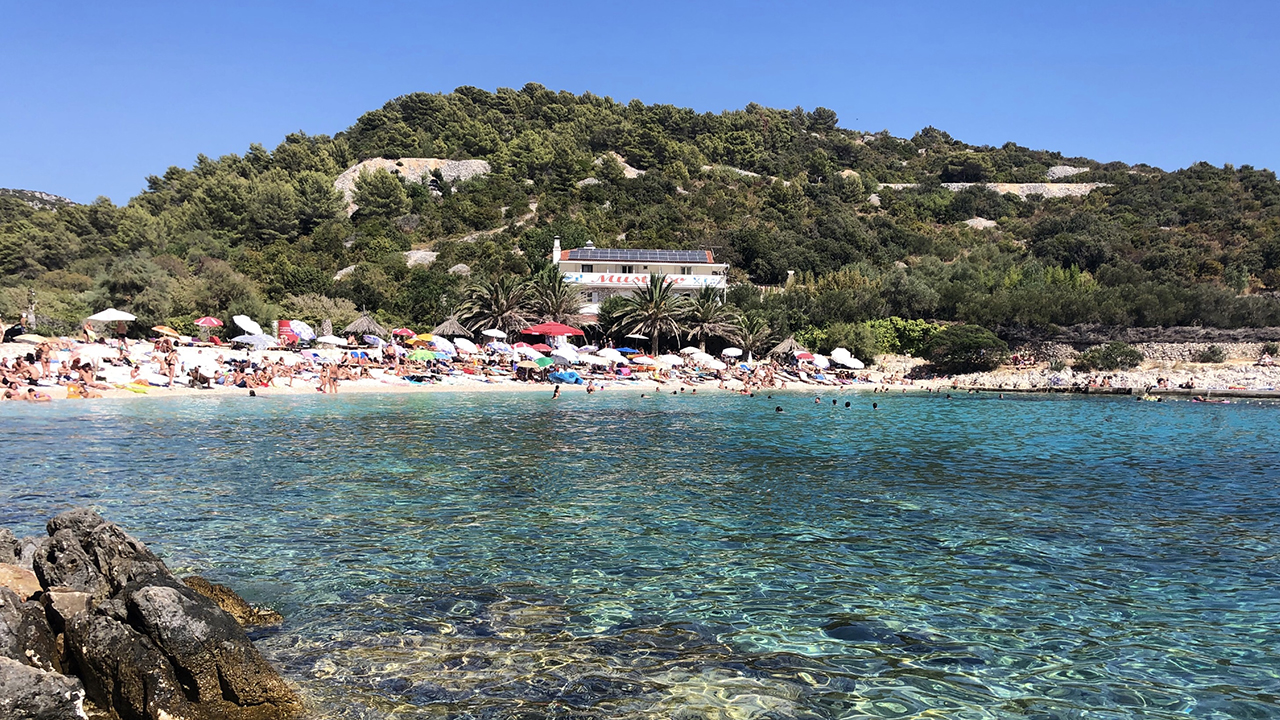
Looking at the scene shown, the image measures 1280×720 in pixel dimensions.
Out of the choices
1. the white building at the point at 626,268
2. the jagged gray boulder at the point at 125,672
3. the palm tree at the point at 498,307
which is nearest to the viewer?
the jagged gray boulder at the point at 125,672

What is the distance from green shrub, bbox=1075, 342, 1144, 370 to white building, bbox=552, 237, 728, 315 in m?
21.7

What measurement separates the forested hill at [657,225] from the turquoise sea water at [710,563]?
101ft

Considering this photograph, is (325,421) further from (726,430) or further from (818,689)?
(818,689)

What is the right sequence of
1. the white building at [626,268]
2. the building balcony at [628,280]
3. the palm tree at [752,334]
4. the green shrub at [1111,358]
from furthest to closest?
the white building at [626,268]
the building balcony at [628,280]
the palm tree at [752,334]
the green shrub at [1111,358]

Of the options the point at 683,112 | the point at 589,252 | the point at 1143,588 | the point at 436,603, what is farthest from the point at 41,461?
the point at 683,112

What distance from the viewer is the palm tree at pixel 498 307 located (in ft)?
147

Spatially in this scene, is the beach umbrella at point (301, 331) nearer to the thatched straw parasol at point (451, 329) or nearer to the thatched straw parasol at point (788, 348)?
the thatched straw parasol at point (451, 329)

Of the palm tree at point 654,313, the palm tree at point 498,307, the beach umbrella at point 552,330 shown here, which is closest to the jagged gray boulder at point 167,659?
the beach umbrella at point 552,330

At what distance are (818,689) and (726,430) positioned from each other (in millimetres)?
16695

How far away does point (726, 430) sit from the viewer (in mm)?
22625

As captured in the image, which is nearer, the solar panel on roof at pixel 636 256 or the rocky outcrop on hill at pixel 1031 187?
the solar panel on roof at pixel 636 256

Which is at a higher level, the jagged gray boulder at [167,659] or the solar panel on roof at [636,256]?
the solar panel on roof at [636,256]

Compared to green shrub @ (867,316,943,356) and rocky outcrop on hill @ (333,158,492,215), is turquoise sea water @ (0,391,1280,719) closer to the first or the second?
green shrub @ (867,316,943,356)

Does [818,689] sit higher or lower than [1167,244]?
lower
